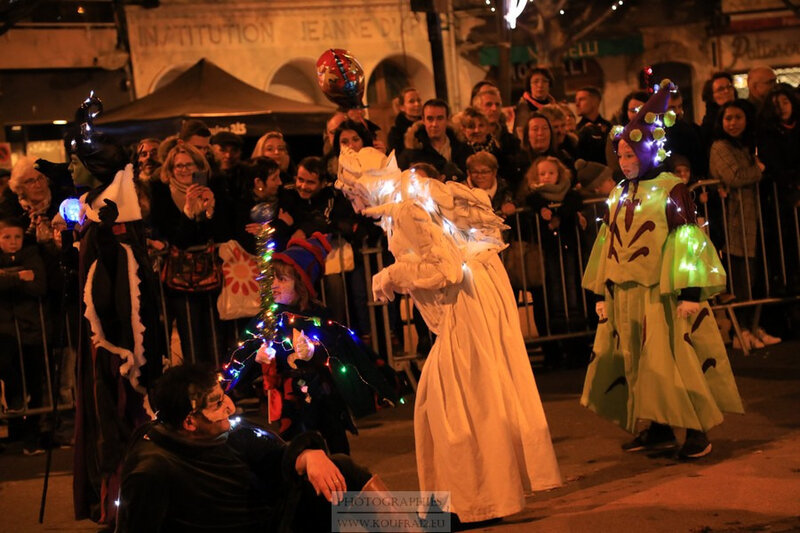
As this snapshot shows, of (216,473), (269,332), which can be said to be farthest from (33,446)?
(216,473)

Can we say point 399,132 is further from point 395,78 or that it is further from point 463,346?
point 395,78

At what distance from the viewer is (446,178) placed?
29.8 feet

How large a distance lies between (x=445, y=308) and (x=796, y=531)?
2090 mm

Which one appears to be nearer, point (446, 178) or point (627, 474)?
point (627, 474)

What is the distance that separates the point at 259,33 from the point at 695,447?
53.2 feet

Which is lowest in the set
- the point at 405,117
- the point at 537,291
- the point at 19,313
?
the point at 537,291

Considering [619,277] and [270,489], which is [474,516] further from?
[619,277]

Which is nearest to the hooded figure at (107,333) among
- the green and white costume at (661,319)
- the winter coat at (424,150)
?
the green and white costume at (661,319)

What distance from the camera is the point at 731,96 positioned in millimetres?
11500

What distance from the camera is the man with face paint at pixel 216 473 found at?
14.4ft

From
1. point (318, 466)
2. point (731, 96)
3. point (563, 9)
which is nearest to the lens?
point (318, 466)

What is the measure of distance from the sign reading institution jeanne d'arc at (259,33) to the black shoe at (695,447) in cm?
1551

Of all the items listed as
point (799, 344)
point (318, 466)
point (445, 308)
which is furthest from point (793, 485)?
point (799, 344)

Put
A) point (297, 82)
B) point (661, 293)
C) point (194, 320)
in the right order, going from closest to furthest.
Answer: point (661, 293), point (194, 320), point (297, 82)
